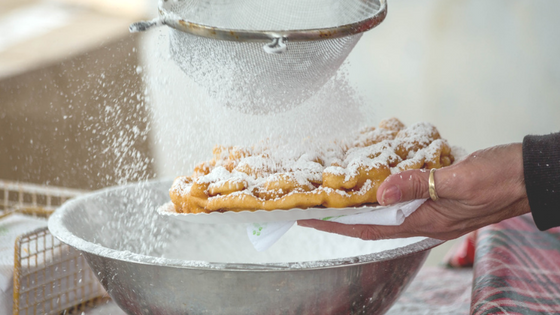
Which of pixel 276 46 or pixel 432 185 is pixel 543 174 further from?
pixel 276 46

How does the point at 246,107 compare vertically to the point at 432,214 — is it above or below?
above

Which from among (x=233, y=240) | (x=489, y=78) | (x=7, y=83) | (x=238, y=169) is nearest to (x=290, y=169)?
(x=238, y=169)

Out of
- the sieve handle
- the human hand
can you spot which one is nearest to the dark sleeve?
the human hand

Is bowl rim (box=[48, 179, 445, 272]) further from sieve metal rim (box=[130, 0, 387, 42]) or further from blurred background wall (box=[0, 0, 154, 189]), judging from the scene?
blurred background wall (box=[0, 0, 154, 189])

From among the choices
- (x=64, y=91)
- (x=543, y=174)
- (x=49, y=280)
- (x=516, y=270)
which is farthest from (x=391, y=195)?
(x=64, y=91)

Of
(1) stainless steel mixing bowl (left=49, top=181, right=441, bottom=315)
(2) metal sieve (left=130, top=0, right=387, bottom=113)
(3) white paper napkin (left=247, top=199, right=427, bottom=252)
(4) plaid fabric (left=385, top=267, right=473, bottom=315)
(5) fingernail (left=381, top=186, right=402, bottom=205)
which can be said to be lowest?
(4) plaid fabric (left=385, top=267, right=473, bottom=315)

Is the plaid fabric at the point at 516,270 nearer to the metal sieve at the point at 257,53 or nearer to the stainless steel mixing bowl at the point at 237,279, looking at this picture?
the stainless steel mixing bowl at the point at 237,279

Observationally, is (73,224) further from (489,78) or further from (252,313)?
(489,78)

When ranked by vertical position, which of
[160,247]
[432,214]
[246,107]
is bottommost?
[160,247]
